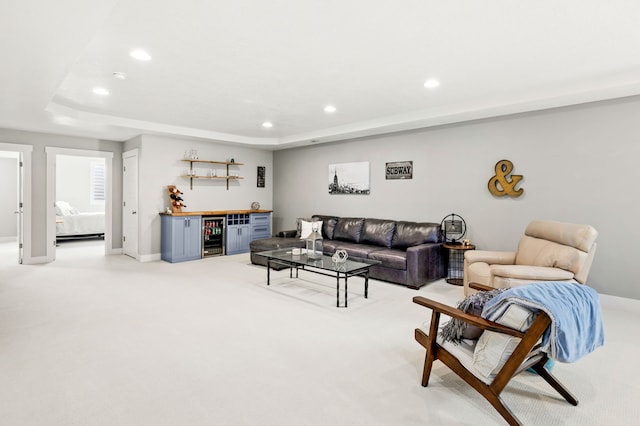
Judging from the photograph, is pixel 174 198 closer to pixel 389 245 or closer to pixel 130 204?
pixel 130 204

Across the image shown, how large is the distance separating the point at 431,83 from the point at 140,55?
2.89 metres

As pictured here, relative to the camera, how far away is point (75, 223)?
8664 millimetres

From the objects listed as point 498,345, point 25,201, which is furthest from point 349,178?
point 25,201

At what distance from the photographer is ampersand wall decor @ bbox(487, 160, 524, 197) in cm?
471

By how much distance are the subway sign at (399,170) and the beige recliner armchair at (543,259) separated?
209 cm

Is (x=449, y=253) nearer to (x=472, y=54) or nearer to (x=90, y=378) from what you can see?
(x=472, y=54)

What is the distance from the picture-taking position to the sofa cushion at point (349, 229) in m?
6.16

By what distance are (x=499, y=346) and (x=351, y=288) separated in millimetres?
2826

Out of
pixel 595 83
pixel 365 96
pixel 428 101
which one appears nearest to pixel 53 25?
pixel 365 96

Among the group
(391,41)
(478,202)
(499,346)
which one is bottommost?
(499,346)

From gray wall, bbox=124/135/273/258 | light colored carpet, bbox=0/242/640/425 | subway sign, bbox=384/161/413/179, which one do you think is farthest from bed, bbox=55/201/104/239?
subway sign, bbox=384/161/413/179

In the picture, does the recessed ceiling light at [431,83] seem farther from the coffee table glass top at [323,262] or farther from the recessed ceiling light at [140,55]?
the recessed ceiling light at [140,55]

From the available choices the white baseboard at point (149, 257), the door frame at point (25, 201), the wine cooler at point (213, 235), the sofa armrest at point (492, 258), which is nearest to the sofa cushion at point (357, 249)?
the sofa armrest at point (492, 258)

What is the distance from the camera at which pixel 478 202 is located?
201 inches
